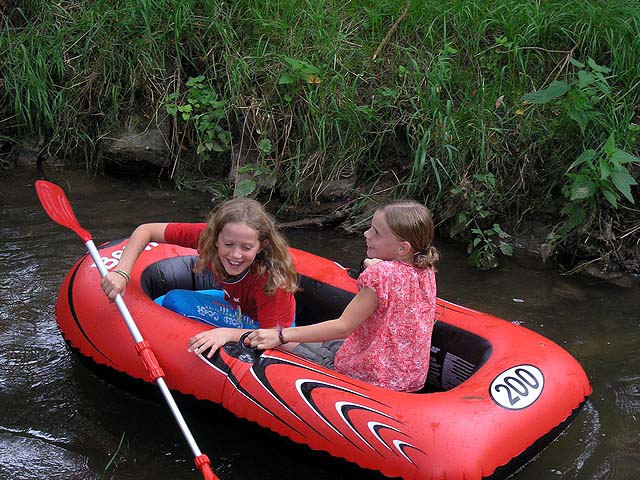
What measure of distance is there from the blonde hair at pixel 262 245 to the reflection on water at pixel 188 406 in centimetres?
54

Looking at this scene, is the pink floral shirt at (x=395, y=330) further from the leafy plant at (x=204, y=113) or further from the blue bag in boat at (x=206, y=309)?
Result: the leafy plant at (x=204, y=113)

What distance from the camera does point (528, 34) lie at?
5.07m

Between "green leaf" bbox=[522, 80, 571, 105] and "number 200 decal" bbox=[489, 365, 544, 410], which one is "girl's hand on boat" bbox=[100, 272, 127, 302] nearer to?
"number 200 decal" bbox=[489, 365, 544, 410]

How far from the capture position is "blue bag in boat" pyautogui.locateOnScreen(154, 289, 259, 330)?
321cm

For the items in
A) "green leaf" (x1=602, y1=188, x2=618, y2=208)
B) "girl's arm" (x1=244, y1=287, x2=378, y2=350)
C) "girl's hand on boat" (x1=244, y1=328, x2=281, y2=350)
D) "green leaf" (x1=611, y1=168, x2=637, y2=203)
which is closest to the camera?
"girl's arm" (x1=244, y1=287, x2=378, y2=350)

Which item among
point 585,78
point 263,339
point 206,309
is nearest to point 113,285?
point 206,309

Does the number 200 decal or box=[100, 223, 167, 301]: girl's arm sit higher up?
box=[100, 223, 167, 301]: girl's arm

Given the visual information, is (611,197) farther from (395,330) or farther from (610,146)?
(395,330)

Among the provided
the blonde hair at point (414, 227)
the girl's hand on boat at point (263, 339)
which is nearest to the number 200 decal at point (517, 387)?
the blonde hair at point (414, 227)

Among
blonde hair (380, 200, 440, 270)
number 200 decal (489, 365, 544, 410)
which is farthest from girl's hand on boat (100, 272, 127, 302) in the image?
number 200 decal (489, 365, 544, 410)

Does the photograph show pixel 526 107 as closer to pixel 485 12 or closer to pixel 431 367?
pixel 485 12

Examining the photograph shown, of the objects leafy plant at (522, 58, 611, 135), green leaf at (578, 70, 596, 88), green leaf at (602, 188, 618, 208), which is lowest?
green leaf at (602, 188, 618, 208)

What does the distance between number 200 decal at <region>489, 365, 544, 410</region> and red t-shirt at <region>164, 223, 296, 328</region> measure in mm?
855

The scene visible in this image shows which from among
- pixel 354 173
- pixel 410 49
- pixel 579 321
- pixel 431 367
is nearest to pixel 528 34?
pixel 410 49
